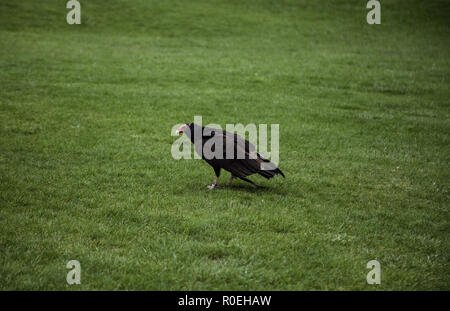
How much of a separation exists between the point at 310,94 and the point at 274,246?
11.7 metres

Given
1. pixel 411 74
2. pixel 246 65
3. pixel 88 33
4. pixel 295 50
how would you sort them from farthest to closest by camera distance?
pixel 88 33
pixel 295 50
pixel 246 65
pixel 411 74

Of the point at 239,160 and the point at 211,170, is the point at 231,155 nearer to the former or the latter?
the point at 239,160

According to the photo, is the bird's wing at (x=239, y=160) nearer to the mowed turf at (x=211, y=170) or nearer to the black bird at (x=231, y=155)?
the black bird at (x=231, y=155)

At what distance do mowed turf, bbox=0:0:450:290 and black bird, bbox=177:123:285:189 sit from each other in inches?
→ 22.2

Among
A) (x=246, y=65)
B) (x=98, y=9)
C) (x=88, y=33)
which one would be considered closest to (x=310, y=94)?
(x=246, y=65)

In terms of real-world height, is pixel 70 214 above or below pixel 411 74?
below

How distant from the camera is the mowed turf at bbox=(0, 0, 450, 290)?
19.1ft

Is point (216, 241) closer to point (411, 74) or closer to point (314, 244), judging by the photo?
point (314, 244)

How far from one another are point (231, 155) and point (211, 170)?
1874 millimetres

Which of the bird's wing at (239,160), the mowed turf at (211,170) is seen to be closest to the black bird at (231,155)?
the bird's wing at (239,160)

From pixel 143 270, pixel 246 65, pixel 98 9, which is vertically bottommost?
pixel 143 270

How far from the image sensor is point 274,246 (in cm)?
637

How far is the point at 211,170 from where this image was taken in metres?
9.84

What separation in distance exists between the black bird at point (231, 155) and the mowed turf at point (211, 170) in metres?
0.56
